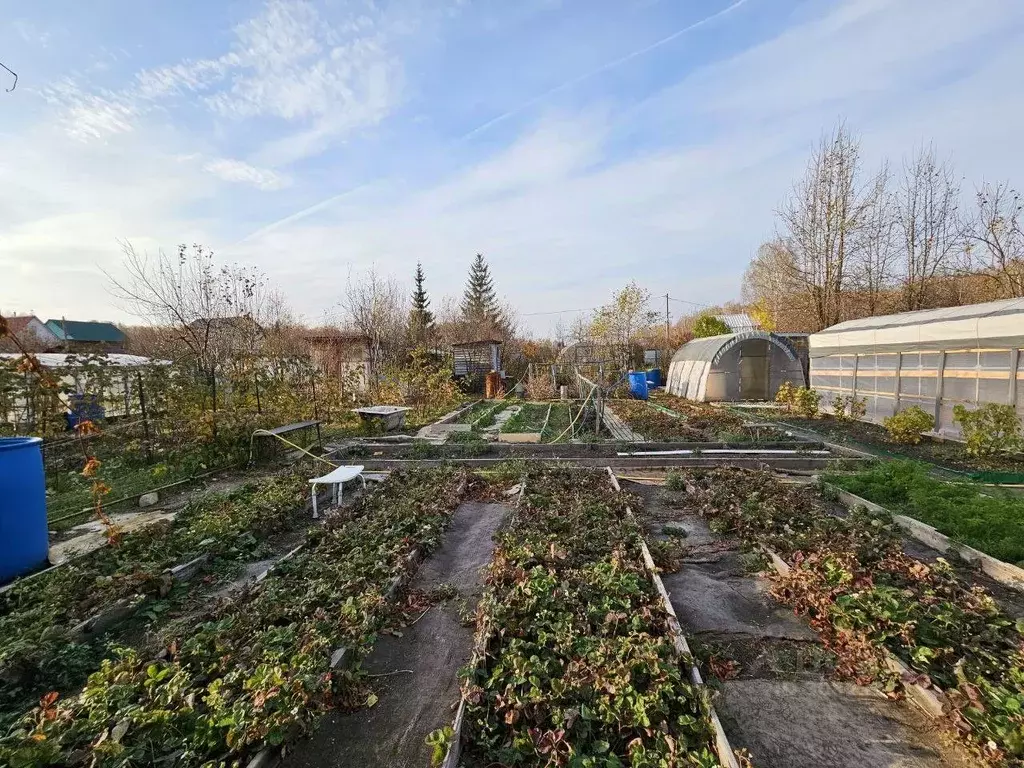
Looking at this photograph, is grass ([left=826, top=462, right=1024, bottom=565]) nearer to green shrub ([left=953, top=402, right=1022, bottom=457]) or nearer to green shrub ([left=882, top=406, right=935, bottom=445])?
green shrub ([left=953, top=402, right=1022, bottom=457])

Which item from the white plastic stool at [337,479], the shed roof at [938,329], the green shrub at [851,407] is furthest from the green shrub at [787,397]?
the white plastic stool at [337,479]

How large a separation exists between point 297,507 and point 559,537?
129 inches

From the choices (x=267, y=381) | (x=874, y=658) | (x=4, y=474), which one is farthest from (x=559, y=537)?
(x=267, y=381)

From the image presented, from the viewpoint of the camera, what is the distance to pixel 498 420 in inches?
539

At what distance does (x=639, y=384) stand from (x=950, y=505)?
13.9m

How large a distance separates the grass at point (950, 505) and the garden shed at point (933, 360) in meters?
3.32

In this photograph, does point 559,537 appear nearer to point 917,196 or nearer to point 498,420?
point 498,420

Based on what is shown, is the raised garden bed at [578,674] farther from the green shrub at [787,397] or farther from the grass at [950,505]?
the green shrub at [787,397]

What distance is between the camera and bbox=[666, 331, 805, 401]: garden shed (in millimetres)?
16438

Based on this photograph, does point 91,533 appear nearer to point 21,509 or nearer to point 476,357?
point 21,509

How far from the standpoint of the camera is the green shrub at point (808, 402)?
514 inches

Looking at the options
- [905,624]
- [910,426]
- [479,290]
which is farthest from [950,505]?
[479,290]

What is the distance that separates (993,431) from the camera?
780 centimetres

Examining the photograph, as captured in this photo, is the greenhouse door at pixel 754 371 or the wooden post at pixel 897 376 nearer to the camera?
the wooden post at pixel 897 376
